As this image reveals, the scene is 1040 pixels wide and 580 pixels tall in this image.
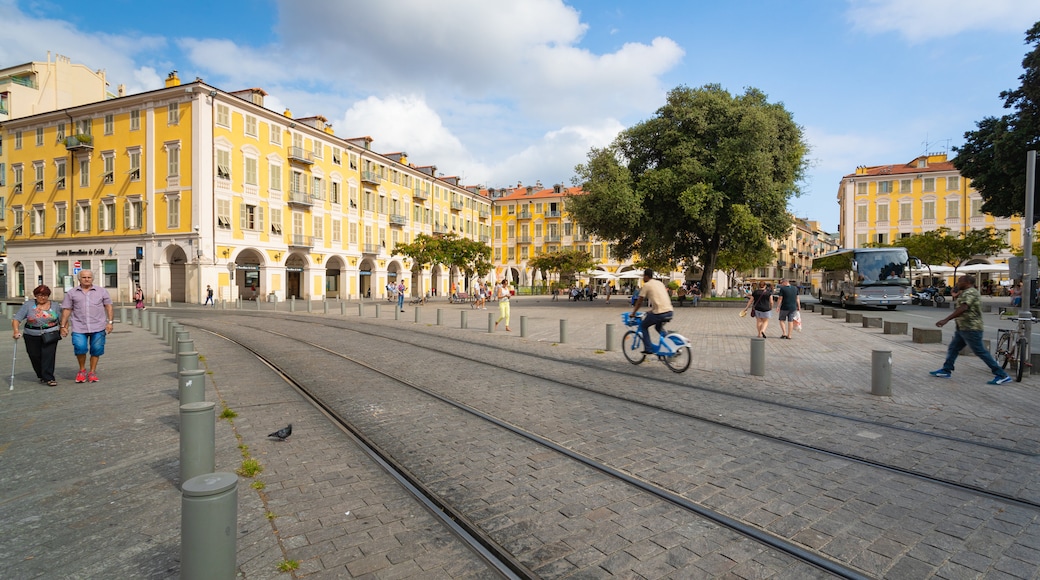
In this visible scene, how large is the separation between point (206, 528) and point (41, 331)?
814cm

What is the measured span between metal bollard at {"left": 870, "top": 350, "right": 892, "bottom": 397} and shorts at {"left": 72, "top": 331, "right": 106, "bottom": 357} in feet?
38.0

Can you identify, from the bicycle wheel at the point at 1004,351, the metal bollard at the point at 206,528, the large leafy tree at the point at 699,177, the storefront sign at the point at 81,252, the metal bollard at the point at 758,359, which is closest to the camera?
the metal bollard at the point at 206,528

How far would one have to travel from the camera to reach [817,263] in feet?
124

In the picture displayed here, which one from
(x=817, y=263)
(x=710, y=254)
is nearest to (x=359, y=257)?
(x=710, y=254)

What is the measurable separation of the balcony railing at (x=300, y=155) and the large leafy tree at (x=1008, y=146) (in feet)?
145

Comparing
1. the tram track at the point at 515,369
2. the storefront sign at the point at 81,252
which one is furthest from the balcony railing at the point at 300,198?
the tram track at the point at 515,369

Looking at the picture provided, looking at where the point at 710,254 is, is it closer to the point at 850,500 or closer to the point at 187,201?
the point at 850,500

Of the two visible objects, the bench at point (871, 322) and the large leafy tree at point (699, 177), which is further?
the large leafy tree at point (699, 177)

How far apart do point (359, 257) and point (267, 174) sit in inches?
483

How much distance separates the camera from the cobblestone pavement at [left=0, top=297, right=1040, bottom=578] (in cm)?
318

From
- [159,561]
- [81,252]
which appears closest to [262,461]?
[159,561]

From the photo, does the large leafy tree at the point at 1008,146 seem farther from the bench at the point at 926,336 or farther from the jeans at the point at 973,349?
the jeans at the point at 973,349

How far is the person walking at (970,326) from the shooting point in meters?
8.47

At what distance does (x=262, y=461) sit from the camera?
4855mm
